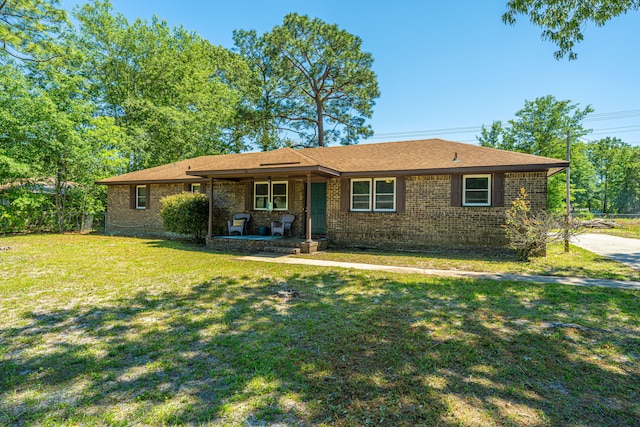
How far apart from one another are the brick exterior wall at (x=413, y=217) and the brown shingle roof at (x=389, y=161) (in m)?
0.55

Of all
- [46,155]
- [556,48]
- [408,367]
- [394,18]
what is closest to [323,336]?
[408,367]

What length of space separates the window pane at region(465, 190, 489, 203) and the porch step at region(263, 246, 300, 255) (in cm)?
610

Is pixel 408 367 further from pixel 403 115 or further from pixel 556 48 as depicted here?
pixel 403 115

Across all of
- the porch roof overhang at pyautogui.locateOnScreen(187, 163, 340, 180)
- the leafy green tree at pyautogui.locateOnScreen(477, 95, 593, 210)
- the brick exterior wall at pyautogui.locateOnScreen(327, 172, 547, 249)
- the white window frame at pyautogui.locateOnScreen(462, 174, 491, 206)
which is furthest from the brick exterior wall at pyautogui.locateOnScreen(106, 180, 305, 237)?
the leafy green tree at pyautogui.locateOnScreen(477, 95, 593, 210)

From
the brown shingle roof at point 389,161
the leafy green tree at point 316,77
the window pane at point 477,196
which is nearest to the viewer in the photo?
the brown shingle roof at point 389,161

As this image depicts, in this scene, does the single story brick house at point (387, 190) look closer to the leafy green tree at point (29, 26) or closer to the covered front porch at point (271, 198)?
the covered front porch at point (271, 198)

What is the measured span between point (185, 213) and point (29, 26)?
9.20 meters

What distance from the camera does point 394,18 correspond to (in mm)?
12883

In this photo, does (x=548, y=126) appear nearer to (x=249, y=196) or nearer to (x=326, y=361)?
(x=249, y=196)

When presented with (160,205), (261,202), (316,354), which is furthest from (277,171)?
(160,205)

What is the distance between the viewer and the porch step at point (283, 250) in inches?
412

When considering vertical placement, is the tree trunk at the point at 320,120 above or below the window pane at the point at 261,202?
above

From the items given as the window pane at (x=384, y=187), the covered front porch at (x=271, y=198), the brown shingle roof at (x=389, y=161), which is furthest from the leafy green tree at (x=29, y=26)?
the window pane at (x=384, y=187)

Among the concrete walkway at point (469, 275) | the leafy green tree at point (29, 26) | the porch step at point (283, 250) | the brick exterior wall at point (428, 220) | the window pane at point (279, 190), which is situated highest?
the leafy green tree at point (29, 26)
